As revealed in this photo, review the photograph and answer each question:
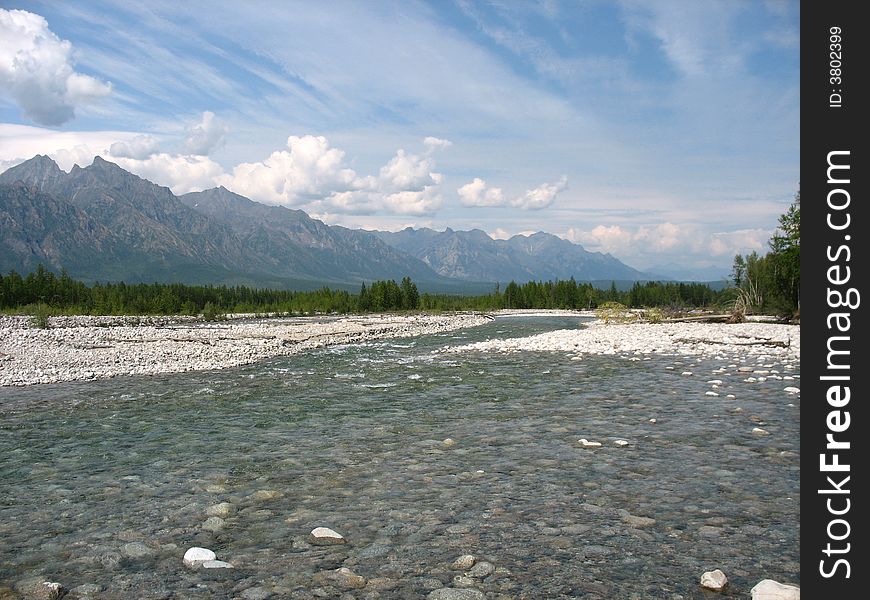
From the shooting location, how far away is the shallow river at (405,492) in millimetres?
5293

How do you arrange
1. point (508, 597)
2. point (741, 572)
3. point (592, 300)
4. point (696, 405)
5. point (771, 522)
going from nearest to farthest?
point (508, 597)
point (741, 572)
point (771, 522)
point (696, 405)
point (592, 300)

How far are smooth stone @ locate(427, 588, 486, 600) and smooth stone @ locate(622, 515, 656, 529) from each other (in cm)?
256

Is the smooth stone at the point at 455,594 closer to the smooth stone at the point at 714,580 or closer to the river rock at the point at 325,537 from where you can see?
the river rock at the point at 325,537

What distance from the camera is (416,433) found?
455 inches

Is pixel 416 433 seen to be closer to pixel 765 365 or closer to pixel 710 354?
pixel 765 365

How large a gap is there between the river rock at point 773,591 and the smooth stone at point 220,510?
239 inches

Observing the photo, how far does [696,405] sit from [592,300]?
138 meters

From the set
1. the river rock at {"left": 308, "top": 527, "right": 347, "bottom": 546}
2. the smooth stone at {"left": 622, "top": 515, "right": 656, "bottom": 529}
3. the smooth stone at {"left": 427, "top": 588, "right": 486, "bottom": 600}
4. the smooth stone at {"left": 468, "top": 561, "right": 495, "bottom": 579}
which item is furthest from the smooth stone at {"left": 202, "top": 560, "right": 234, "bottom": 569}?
the smooth stone at {"left": 622, "top": 515, "right": 656, "bottom": 529}

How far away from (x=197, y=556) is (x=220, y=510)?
155cm

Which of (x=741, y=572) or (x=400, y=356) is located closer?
(x=741, y=572)

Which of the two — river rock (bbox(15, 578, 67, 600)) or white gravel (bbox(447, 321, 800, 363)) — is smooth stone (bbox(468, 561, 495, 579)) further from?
white gravel (bbox(447, 321, 800, 363))

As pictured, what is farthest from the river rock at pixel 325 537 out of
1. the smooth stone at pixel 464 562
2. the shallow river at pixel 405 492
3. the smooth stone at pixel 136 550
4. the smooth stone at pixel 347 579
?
the smooth stone at pixel 136 550

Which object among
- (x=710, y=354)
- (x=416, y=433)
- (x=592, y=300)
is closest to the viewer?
(x=416, y=433)

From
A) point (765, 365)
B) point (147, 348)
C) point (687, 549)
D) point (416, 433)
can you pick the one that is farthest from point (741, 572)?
point (147, 348)
